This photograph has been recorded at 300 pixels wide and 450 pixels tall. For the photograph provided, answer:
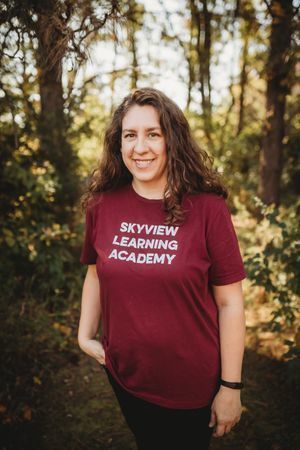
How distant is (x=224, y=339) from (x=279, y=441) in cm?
179

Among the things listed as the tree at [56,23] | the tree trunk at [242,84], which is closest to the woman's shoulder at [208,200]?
the tree at [56,23]

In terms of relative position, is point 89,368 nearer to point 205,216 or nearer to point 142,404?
point 142,404

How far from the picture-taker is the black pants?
165cm

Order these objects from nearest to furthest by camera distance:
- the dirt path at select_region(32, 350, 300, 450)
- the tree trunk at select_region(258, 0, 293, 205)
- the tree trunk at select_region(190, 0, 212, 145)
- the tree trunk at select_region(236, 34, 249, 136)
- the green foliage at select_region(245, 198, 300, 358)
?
1. the dirt path at select_region(32, 350, 300, 450)
2. the green foliage at select_region(245, 198, 300, 358)
3. the tree trunk at select_region(258, 0, 293, 205)
4. the tree trunk at select_region(190, 0, 212, 145)
5. the tree trunk at select_region(236, 34, 249, 136)

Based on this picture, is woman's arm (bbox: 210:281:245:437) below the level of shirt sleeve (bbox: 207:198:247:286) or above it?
below

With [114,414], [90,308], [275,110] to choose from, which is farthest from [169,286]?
[275,110]

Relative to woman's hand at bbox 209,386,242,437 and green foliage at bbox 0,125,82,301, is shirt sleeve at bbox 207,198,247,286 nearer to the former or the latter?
woman's hand at bbox 209,386,242,437

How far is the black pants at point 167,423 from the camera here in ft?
5.42

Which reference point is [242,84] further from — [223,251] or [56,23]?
[223,251]

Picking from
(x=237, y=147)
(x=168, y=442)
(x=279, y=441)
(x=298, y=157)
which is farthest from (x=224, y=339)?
(x=237, y=147)

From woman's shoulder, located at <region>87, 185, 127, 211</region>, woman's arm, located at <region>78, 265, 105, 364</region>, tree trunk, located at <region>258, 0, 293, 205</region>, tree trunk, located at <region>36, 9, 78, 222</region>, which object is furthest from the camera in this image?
tree trunk, located at <region>258, 0, 293, 205</region>

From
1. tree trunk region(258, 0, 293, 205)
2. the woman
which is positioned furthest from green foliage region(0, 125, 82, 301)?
tree trunk region(258, 0, 293, 205)

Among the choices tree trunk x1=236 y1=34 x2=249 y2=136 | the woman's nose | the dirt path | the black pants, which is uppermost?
tree trunk x1=236 y1=34 x2=249 y2=136

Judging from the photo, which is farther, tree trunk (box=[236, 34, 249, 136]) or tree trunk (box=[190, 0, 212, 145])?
tree trunk (box=[236, 34, 249, 136])
